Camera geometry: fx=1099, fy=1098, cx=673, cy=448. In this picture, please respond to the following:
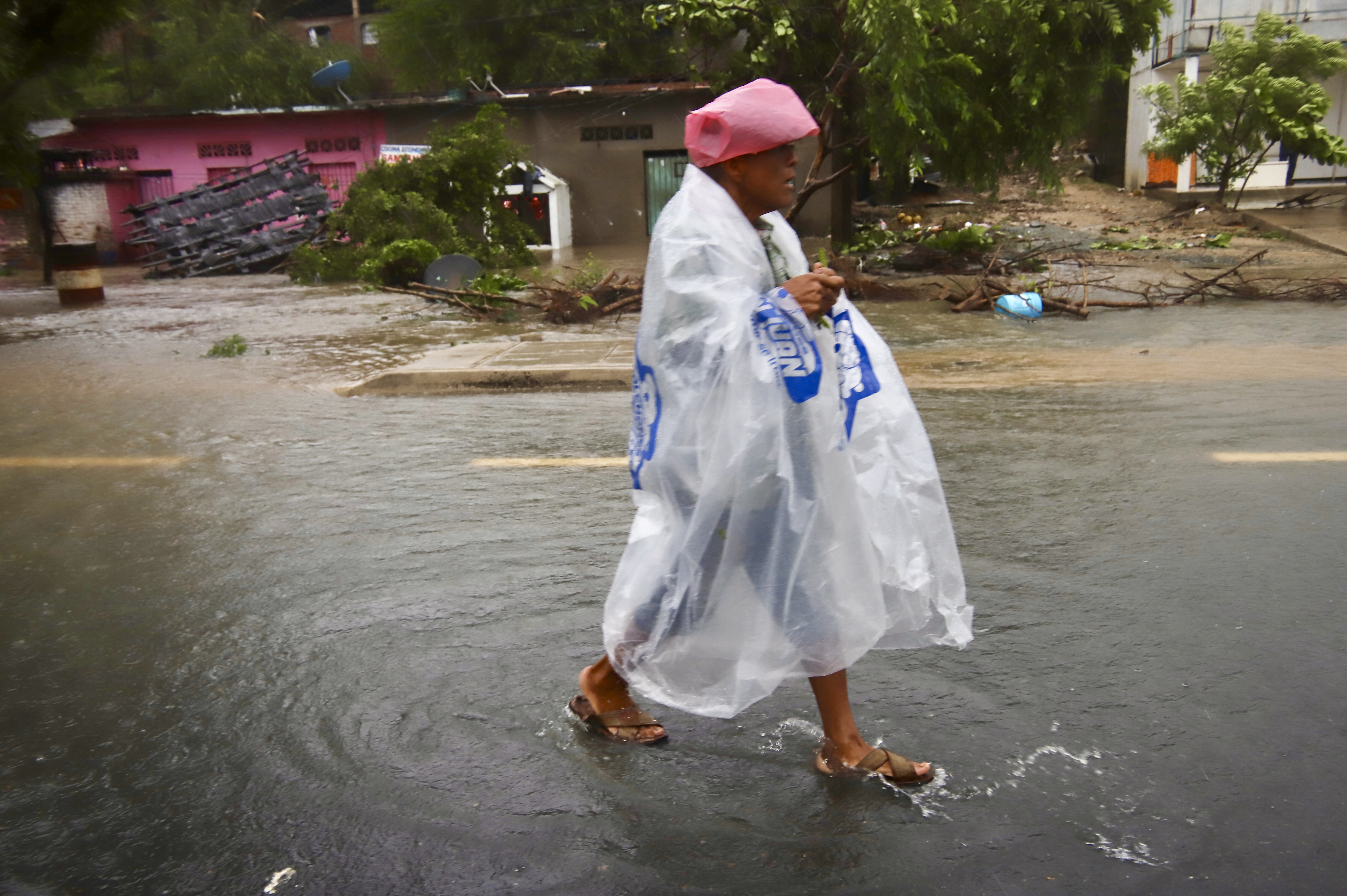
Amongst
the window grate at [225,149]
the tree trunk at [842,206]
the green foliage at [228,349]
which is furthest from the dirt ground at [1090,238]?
the window grate at [225,149]

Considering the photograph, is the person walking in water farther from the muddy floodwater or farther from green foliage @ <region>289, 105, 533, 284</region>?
green foliage @ <region>289, 105, 533, 284</region>

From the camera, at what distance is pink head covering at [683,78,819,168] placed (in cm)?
245

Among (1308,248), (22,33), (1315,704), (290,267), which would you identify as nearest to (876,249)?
(1308,248)

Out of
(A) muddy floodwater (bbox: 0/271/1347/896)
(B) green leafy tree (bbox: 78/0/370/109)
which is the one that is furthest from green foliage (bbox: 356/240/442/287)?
(B) green leafy tree (bbox: 78/0/370/109)

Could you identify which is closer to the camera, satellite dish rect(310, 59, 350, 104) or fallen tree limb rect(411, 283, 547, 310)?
fallen tree limb rect(411, 283, 547, 310)

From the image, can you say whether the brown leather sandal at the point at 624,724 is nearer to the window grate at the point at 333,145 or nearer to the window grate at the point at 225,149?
the window grate at the point at 333,145

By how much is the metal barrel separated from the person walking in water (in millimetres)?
16051

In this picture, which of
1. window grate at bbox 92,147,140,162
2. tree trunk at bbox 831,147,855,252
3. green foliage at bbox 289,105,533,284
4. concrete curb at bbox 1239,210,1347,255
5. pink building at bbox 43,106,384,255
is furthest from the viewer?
window grate at bbox 92,147,140,162

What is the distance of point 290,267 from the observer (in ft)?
68.3

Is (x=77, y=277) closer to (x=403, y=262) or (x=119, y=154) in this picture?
(x=403, y=262)

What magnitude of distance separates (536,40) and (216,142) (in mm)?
8805

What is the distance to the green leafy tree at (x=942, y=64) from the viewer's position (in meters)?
14.3

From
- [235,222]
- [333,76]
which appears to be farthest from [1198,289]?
[333,76]

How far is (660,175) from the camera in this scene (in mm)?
25484
